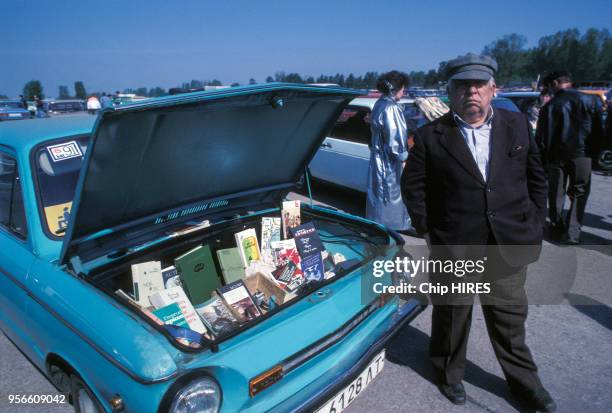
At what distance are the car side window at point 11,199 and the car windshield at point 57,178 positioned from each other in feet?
0.52

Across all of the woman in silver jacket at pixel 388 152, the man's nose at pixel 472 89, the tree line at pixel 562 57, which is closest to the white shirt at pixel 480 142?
the man's nose at pixel 472 89

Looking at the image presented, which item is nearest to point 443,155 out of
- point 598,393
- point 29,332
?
point 598,393

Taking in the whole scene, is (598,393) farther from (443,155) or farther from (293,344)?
(293,344)

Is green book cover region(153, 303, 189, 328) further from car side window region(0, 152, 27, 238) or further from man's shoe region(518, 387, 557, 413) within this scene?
man's shoe region(518, 387, 557, 413)

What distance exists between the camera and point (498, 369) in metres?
2.61

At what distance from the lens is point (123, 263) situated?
212 cm

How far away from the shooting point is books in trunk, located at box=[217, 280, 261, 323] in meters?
2.01

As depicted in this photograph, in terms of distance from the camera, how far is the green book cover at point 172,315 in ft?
5.97

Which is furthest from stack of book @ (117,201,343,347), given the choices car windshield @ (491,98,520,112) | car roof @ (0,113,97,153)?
car windshield @ (491,98,520,112)

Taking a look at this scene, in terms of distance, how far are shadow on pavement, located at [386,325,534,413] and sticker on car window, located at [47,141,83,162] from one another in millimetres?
2130

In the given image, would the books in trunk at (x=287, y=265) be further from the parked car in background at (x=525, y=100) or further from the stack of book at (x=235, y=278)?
the parked car in background at (x=525, y=100)

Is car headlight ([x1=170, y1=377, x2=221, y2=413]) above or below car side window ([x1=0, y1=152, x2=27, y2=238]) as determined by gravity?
below

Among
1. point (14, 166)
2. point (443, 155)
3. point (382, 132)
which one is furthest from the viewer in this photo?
point (382, 132)

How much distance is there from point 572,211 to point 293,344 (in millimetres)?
4329
